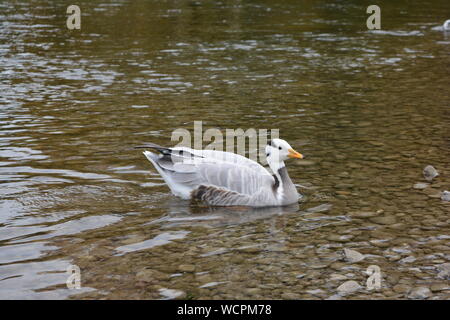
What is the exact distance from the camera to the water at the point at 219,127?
8109 millimetres

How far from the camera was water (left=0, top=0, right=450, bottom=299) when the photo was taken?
811cm

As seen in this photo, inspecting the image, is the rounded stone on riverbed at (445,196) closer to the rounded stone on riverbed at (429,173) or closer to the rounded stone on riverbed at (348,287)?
the rounded stone on riverbed at (429,173)

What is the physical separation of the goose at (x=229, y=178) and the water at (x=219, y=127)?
240 millimetres

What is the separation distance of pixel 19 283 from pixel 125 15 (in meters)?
29.1

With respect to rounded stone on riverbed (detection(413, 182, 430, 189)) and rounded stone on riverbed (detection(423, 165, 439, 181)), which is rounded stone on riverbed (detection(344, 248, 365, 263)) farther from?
rounded stone on riverbed (detection(423, 165, 439, 181))

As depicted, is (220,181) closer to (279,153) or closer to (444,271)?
(279,153)

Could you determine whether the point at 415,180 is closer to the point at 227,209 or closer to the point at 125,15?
the point at 227,209

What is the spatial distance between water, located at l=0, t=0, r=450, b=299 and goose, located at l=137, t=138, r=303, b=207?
0.79 ft

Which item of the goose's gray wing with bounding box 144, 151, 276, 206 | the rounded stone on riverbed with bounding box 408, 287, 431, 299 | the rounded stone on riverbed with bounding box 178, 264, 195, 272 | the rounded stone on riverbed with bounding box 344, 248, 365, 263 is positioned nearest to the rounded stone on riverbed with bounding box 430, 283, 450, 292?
the rounded stone on riverbed with bounding box 408, 287, 431, 299

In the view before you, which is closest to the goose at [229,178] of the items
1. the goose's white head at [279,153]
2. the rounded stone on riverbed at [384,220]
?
the goose's white head at [279,153]

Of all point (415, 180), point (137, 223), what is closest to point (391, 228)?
point (415, 180)

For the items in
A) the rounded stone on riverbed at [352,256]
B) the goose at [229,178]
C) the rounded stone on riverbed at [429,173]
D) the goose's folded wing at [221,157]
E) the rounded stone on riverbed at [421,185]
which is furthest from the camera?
the rounded stone on riverbed at [429,173]

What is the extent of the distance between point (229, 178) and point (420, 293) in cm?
386

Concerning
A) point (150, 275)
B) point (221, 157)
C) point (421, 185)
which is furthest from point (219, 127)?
point (150, 275)
